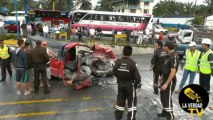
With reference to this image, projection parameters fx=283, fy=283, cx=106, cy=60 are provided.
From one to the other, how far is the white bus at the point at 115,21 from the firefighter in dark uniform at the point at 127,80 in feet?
97.1

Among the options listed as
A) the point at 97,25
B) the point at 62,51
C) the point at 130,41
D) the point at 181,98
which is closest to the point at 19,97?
the point at 62,51

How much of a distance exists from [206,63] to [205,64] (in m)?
0.05

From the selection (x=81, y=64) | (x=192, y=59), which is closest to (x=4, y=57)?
(x=81, y=64)

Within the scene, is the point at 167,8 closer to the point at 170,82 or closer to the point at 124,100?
the point at 170,82

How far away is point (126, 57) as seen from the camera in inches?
249

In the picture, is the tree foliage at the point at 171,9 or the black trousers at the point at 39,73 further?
the tree foliage at the point at 171,9

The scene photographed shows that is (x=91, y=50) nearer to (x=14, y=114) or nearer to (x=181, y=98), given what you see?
(x=14, y=114)

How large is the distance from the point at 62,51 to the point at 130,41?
17.2 metres

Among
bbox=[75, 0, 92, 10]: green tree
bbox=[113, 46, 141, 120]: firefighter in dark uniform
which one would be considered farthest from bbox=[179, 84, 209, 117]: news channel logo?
bbox=[75, 0, 92, 10]: green tree

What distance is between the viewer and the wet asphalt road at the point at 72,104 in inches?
286

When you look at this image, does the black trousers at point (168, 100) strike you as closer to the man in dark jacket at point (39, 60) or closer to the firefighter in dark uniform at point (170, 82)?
the firefighter in dark uniform at point (170, 82)

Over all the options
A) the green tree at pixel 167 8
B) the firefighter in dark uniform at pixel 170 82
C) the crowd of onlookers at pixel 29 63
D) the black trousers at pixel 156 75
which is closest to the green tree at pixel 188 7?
the green tree at pixel 167 8

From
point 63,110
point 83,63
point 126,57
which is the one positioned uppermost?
point 126,57

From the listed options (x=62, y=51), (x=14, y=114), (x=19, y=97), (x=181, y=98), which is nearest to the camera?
(x=181, y=98)
